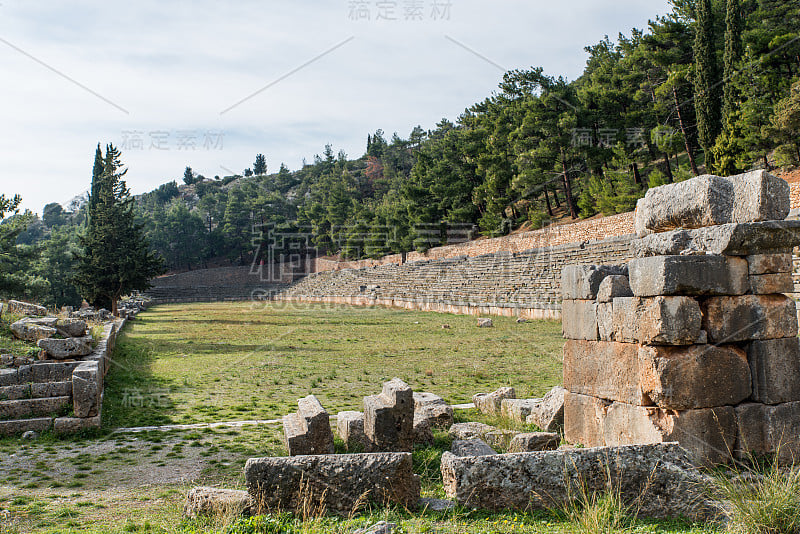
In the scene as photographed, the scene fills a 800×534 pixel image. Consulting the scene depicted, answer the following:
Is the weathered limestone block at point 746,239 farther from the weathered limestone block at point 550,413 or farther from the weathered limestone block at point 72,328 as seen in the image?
the weathered limestone block at point 72,328

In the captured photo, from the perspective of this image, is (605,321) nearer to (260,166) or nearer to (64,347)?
(64,347)

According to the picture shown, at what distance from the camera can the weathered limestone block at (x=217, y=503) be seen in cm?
414

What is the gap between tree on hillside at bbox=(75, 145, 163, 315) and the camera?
2653 cm

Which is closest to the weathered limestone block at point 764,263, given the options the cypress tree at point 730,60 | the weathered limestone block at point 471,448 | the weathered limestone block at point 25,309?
the weathered limestone block at point 471,448

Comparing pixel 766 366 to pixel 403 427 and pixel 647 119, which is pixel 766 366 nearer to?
pixel 403 427

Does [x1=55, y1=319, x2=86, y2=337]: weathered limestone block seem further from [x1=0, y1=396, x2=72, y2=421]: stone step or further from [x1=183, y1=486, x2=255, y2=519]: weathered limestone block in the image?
[x1=183, y1=486, x2=255, y2=519]: weathered limestone block

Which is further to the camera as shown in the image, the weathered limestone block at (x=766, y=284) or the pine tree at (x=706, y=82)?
the pine tree at (x=706, y=82)

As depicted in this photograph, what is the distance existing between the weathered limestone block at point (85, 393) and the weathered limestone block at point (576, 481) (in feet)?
19.2

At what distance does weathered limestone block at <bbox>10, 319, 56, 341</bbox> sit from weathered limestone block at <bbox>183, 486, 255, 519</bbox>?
29.3 ft

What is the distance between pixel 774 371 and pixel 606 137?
29646 millimetres

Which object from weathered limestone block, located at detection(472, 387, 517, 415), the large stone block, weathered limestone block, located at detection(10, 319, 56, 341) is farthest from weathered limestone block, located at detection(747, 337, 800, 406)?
weathered limestone block, located at detection(10, 319, 56, 341)

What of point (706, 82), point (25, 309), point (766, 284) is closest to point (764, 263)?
point (766, 284)

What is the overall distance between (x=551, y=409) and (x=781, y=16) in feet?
97.5

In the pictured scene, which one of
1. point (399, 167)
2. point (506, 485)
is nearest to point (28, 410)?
point (506, 485)
